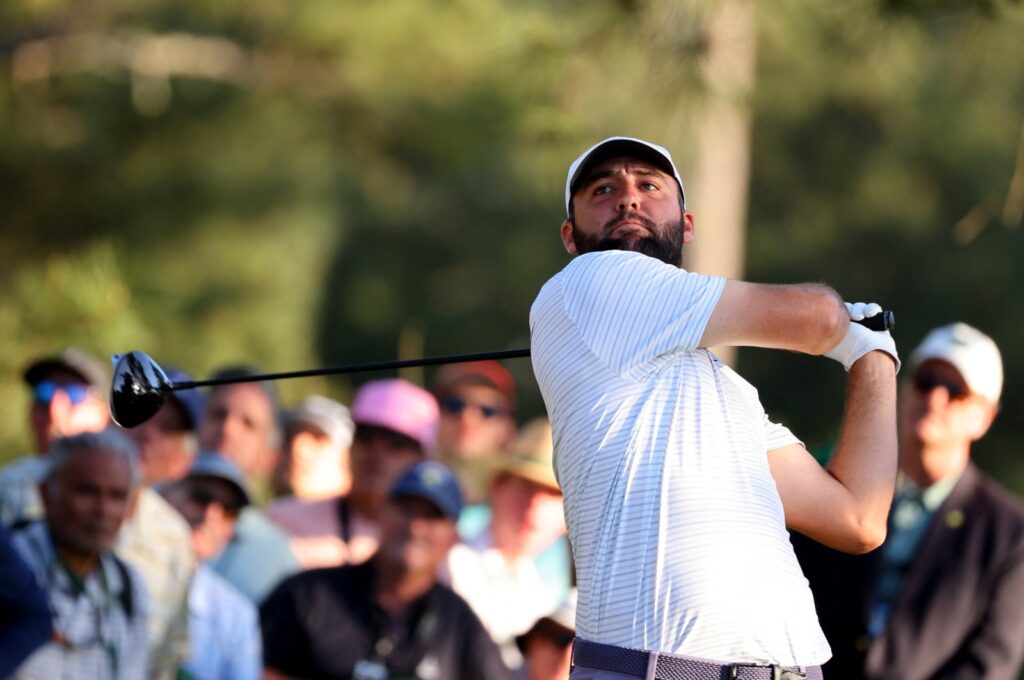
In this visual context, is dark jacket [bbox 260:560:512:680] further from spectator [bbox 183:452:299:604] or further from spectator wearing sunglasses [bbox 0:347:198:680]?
spectator [bbox 183:452:299:604]

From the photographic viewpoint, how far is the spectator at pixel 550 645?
6262 millimetres

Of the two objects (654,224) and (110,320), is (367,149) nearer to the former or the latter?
(110,320)

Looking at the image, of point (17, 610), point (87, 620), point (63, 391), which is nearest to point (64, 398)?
point (63, 391)

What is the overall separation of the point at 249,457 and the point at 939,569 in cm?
317

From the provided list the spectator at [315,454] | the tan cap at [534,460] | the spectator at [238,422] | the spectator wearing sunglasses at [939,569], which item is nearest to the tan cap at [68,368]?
the spectator at [238,422]

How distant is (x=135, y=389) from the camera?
4.62m

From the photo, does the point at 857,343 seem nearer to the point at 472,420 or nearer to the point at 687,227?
the point at 687,227

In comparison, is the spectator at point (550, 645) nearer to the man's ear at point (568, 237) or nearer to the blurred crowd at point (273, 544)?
the blurred crowd at point (273, 544)

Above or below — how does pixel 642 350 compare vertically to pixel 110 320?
above

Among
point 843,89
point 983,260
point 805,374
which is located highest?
point 843,89

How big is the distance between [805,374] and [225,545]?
8814 mm

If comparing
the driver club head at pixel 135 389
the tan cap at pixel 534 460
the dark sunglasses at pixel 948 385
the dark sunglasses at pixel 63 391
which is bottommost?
the tan cap at pixel 534 460

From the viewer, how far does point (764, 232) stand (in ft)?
54.0

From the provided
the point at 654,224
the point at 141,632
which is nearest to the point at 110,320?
the point at 141,632
